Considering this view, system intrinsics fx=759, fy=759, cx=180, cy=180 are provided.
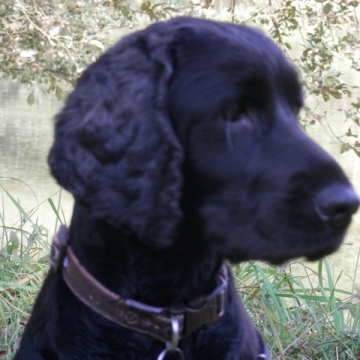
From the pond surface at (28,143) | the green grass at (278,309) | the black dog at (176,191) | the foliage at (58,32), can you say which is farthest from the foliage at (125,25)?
the pond surface at (28,143)

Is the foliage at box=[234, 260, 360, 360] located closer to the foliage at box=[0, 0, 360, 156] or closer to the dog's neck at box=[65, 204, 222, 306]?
the foliage at box=[0, 0, 360, 156]

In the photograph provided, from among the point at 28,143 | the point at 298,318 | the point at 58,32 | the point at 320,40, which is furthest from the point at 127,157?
the point at 28,143

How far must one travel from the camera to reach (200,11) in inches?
160

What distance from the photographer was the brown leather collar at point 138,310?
203 cm

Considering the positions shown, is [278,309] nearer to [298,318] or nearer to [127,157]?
[298,318]

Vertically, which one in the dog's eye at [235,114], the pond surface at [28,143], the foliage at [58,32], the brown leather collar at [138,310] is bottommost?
the pond surface at [28,143]

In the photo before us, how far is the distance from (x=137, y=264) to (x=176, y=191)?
28 cm

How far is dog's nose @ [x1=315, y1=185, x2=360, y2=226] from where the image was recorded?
1.86m

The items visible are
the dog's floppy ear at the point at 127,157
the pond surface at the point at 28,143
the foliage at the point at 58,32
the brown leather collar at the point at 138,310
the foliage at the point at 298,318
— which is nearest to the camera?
the dog's floppy ear at the point at 127,157

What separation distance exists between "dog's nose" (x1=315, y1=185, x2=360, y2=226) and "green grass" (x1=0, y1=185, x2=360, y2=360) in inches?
60.4

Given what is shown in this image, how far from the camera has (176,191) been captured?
74.2 inches

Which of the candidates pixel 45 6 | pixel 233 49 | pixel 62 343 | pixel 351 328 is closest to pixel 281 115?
pixel 233 49

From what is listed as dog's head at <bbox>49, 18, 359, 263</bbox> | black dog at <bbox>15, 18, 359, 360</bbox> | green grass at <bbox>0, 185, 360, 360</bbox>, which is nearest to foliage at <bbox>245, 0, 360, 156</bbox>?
green grass at <bbox>0, 185, 360, 360</bbox>

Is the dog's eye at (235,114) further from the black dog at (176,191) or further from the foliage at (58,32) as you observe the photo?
the foliage at (58,32)
